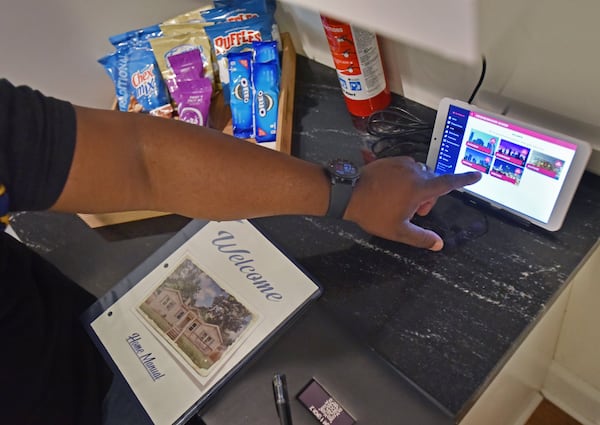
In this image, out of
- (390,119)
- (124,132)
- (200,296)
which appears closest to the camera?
(124,132)

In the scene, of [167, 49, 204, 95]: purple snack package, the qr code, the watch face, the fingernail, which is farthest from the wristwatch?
[167, 49, 204, 95]: purple snack package

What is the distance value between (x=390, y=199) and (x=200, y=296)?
30cm

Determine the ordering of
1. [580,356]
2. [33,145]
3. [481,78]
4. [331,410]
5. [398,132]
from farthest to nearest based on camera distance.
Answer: [580,356], [398,132], [481,78], [331,410], [33,145]

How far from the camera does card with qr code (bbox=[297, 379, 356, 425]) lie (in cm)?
62

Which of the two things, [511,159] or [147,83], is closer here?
[511,159]

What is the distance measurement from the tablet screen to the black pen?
14.6 inches

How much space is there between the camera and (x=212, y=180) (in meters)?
0.63

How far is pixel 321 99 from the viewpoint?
3.14 ft

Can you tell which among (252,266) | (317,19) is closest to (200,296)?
(252,266)

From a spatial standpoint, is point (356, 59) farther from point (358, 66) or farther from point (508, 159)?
point (508, 159)

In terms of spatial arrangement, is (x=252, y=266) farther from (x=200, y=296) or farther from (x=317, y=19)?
(x=317, y=19)

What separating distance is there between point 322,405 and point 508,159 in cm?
39

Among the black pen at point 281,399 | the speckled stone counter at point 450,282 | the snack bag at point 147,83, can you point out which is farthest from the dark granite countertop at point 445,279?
the snack bag at point 147,83

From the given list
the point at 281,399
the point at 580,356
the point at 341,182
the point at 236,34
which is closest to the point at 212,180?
the point at 341,182
